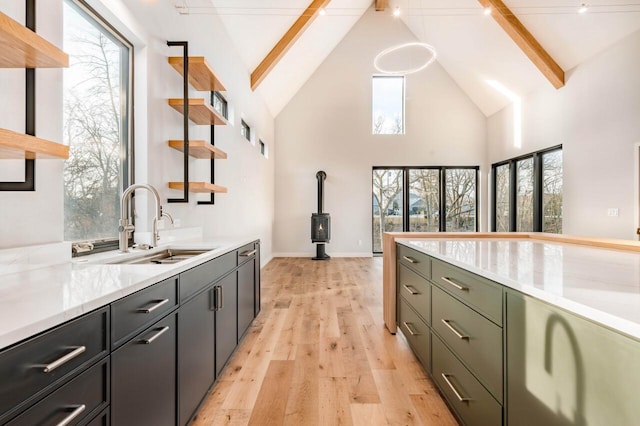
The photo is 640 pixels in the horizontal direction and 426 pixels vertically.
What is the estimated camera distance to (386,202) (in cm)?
740

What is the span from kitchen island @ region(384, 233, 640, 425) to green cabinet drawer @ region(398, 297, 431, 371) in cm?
2

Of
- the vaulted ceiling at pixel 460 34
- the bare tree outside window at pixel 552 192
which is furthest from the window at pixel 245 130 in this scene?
the bare tree outside window at pixel 552 192

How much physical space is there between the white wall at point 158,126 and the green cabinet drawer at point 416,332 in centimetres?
200

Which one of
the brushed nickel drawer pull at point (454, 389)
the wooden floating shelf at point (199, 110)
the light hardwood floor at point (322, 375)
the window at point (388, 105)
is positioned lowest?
the light hardwood floor at point (322, 375)

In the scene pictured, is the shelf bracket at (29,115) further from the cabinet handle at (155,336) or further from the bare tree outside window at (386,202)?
the bare tree outside window at (386,202)

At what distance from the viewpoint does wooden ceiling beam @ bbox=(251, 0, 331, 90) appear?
4656 millimetres

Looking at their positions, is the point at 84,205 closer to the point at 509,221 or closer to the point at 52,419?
the point at 52,419

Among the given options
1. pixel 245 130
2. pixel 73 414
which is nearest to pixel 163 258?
pixel 73 414

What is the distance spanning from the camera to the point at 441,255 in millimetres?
1662

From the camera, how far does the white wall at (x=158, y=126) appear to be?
127 centimetres

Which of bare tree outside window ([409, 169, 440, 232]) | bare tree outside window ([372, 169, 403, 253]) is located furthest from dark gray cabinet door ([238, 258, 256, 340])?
bare tree outside window ([409, 169, 440, 232])

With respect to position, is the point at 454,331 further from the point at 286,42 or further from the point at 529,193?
the point at 529,193

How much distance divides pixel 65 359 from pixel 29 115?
1.03 m

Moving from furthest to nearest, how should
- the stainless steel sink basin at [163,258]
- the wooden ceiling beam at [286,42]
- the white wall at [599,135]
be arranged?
the wooden ceiling beam at [286,42], the white wall at [599,135], the stainless steel sink basin at [163,258]
